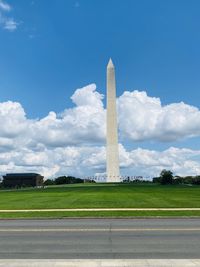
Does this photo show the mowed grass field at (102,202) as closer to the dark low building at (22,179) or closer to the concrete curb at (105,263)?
the concrete curb at (105,263)

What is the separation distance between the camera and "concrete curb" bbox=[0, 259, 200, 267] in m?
10.1

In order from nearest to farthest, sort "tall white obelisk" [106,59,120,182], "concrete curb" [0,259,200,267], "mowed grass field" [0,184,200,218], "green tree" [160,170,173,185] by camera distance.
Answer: "concrete curb" [0,259,200,267], "mowed grass field" [0,184,200,218], "tall white obelisk" [106,59,120,182], "green tree" [160,170,173,185]

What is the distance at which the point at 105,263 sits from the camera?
10.3 meters

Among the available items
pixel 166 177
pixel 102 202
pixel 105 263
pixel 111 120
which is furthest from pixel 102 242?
pixel 166 177

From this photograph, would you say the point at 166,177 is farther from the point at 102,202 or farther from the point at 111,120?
the point at 102,202

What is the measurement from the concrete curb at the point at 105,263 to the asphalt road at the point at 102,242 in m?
0.52

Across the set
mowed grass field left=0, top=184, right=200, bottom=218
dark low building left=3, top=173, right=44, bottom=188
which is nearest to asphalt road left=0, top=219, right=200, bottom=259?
mowed grass field left=0, top=184, right=200, bottom=218

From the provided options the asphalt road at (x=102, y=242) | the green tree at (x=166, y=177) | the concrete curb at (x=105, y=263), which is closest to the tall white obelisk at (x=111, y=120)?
the green tree at (x=166, y=177)

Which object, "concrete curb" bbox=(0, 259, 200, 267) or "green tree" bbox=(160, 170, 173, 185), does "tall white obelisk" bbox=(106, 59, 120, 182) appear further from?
"concrete curb" bbox=(0, 259, 200, 267)

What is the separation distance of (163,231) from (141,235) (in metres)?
1.42

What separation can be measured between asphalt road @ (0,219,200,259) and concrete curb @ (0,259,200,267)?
517 millimetres

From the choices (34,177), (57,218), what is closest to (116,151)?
(57,218)

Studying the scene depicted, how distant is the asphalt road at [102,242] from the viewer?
11.5m

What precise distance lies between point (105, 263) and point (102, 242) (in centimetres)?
334
